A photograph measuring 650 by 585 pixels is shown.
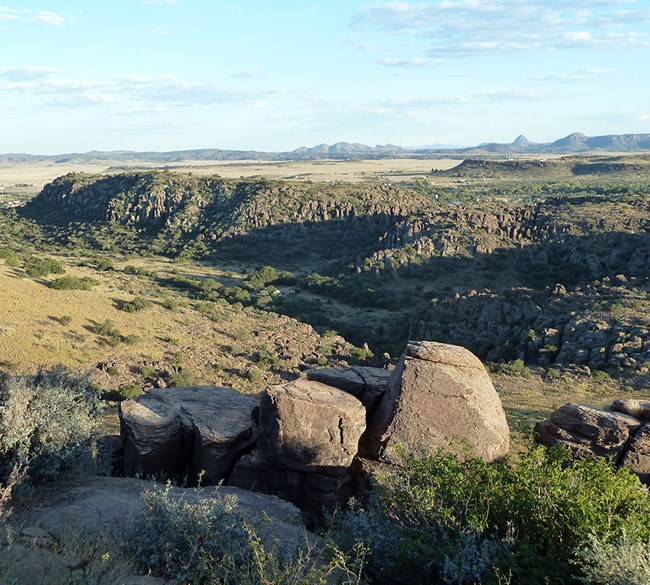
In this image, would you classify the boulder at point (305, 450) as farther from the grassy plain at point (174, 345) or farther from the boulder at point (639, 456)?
the boulder at point (639, 456)

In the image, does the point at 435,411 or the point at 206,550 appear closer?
the point at 206,550

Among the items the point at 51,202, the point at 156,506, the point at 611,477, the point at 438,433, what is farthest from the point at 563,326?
the point at 51,202

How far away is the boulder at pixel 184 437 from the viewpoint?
40.8 feet

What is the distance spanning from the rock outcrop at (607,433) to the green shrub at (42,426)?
32.5 ft

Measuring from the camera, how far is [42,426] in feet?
35.2

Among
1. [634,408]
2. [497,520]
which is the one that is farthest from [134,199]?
[497,520]

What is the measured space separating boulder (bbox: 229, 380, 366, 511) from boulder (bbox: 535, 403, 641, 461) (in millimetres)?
4184

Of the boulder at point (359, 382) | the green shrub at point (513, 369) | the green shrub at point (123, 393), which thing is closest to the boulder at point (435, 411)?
the boulder at point (359, 382)

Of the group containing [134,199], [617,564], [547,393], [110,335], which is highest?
[134,199]

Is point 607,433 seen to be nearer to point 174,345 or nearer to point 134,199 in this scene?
point 174,345

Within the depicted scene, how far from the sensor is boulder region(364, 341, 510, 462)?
11.4 metres

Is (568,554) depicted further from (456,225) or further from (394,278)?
(456,225)

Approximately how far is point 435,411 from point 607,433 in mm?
3492

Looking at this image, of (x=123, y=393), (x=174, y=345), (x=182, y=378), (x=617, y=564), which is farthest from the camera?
(x=174, y=345)
